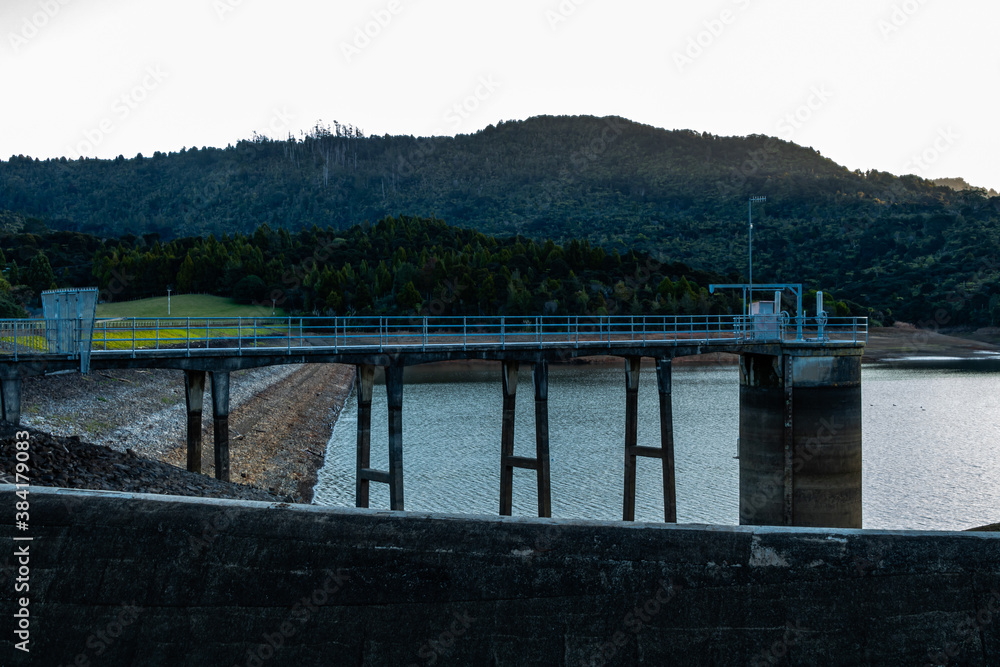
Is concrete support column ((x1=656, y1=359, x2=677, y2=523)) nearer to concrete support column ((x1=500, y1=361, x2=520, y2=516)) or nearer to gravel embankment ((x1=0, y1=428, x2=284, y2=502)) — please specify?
concrete support column ((x1=500, y1=361, x2=520, y2=516))

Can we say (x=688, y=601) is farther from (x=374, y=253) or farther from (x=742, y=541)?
(x=374, y=253)

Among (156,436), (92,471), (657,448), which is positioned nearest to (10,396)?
(92,471)

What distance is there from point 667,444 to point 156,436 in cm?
2497

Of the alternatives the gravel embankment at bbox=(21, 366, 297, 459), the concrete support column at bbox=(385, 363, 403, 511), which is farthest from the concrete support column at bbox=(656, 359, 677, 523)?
the gravel embankment at bbox=(21, 366, 297, 459)

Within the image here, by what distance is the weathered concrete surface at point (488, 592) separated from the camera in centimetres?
846

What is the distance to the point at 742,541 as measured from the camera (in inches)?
346

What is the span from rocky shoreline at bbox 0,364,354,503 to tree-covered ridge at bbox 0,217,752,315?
159ft

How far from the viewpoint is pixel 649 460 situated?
4419 centimetres

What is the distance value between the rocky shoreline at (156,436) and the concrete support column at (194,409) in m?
0.41

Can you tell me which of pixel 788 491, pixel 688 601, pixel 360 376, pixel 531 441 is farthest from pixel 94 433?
pixel 688 601

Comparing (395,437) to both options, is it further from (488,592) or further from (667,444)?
(488,592)

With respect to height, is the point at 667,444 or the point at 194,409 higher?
the point at 194,409

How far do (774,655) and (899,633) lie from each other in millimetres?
1299

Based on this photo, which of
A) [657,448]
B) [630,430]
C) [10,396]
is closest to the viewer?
[10,396]
